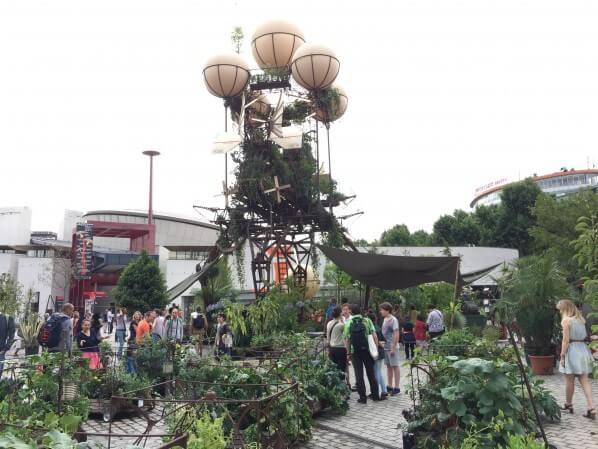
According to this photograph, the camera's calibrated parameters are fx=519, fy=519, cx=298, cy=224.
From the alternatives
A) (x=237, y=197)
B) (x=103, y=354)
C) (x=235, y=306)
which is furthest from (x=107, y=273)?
(x=103, y=354)

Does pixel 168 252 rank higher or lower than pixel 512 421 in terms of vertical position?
higher

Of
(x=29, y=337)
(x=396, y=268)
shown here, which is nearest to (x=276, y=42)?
(x=396, y=268)

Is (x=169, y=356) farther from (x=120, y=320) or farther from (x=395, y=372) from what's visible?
(x=120, y=320)

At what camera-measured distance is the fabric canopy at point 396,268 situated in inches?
415

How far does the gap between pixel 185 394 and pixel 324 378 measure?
2220 millimetres

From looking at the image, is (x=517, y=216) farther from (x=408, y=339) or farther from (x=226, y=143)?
(x=408, y=339)

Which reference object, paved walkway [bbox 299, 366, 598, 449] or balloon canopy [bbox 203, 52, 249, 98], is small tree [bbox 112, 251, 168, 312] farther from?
paved walkway [bbox 299, 366, 598, 449]

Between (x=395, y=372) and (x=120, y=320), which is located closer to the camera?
(x=395, y=372)

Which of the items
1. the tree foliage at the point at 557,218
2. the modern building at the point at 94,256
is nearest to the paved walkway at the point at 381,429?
the tree foliage at the point at 557,218

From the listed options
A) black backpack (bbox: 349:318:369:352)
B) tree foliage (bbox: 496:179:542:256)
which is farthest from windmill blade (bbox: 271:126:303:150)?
tree foliage (bbox: 496:179:542:256)

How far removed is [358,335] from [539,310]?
14.7 feet

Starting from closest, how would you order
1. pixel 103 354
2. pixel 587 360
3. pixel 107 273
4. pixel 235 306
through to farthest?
pixel 587 360, pixel 103 354, pixel 235 306, pixel 107 273

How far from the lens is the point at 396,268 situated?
1071 centimetres

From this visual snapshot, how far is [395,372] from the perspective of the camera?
924cm
